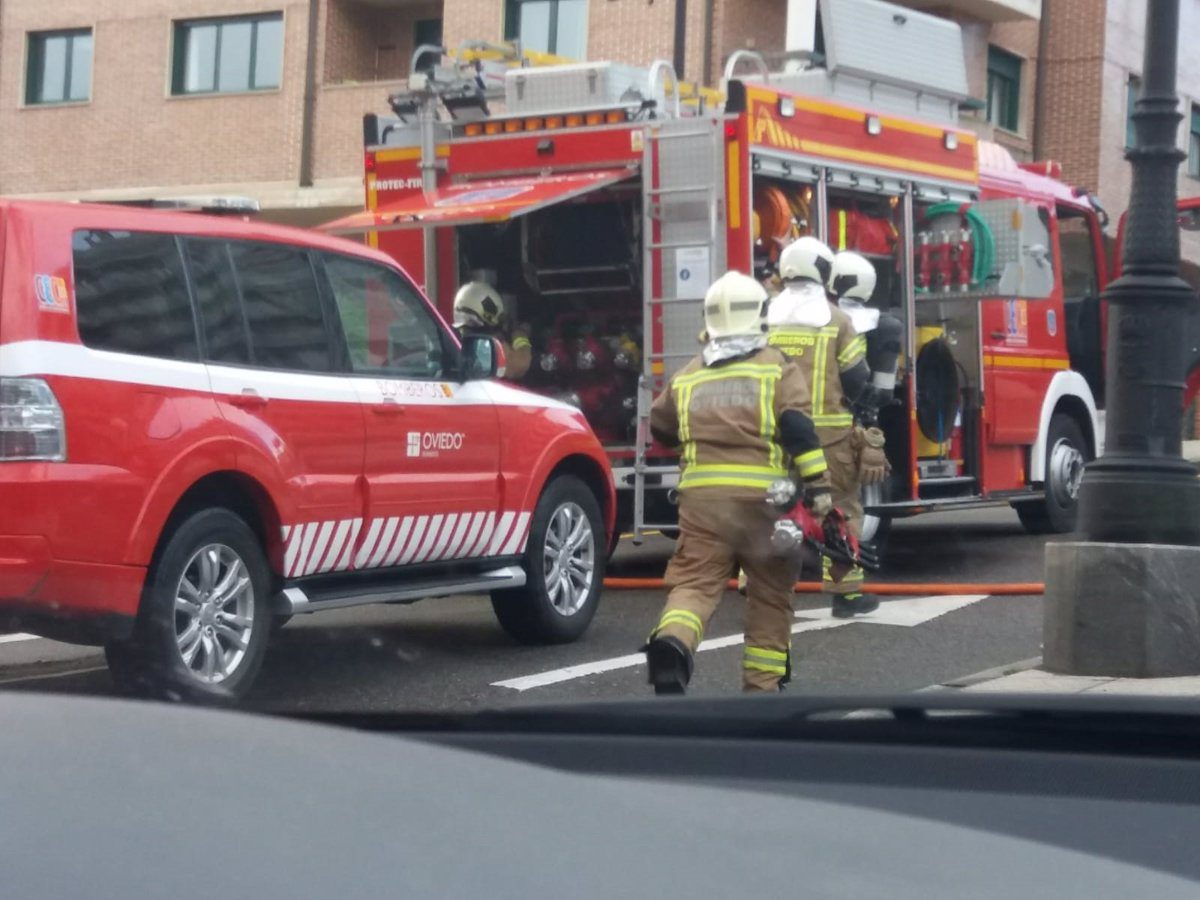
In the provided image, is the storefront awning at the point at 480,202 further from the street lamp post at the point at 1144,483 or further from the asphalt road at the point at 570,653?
the street lamp post at the point at 1144,483

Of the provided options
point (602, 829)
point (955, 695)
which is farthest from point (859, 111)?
point (602, 829)

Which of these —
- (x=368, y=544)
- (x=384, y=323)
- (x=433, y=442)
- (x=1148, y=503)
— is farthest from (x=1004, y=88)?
(x=368, y=544)

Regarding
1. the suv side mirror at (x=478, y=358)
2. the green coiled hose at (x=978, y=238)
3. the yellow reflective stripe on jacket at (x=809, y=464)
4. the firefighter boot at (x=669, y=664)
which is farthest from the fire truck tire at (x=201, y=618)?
the green coiled hose at (x=978, y=238)

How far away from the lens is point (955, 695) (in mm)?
3055

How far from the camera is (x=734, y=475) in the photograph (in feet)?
21.3

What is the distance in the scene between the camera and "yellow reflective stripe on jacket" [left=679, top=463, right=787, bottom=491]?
647 cm

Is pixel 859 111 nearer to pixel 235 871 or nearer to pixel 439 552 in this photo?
pixel 439 552

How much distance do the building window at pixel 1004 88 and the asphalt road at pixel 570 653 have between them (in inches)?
726

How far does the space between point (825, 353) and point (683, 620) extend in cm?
315

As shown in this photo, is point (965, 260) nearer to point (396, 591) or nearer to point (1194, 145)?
point (396, 591)

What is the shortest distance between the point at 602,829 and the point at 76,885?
0.37 m

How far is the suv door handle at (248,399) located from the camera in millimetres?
6785

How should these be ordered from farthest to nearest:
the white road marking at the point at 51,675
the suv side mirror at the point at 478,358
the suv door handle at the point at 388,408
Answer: the suv side mirror at the point at 478,358, the white road marking at the point at 51,675, the suv door handle at the point at 388,408

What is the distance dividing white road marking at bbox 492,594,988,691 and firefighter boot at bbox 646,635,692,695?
1.49 meters
